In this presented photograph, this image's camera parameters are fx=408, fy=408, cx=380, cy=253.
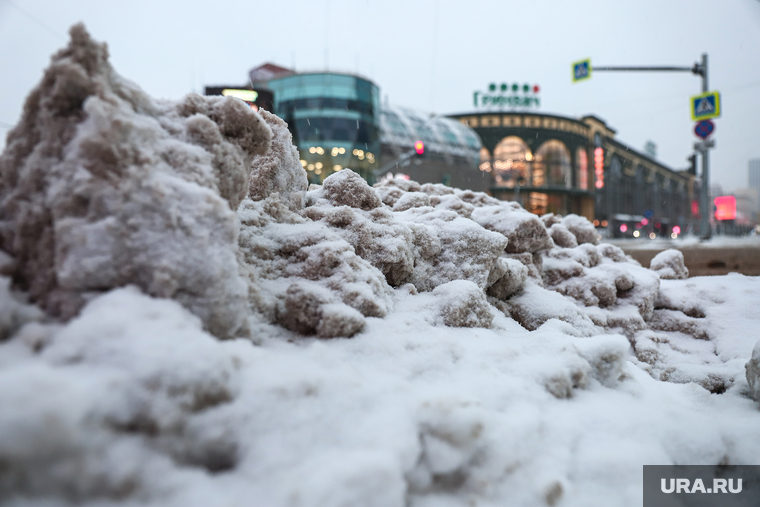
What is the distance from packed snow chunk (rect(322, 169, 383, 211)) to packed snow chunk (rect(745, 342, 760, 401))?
76.5 inches

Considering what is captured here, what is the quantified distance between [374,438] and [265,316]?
2.41ft

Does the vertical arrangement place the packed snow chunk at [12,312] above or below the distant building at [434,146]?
Result: below

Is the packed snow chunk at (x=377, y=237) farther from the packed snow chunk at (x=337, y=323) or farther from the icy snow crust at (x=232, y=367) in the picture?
the packed snow chunk at (x=337, y=323)

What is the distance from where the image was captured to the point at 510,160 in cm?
3919

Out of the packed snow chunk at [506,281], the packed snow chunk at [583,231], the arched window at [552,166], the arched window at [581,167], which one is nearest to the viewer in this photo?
the packed snow chunk at [506,281]

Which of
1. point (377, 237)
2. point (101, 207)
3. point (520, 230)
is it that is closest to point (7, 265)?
point (101, 207)

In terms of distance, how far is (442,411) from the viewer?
111cm

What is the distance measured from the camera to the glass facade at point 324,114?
2459 cm

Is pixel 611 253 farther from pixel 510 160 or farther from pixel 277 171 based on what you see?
pixel 510 160

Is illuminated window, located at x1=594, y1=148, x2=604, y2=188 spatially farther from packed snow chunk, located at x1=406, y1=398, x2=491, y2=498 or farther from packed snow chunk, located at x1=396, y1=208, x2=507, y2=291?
packed snow chunk, located at x1=406, y1=398, x2=491, y2=498

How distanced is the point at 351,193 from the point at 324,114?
78.4 ft

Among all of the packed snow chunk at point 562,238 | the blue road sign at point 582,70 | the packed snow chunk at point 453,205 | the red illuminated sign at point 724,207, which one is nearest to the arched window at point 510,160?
the red illuminated sign at point 724,207

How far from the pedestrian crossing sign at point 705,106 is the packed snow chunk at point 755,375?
995 centimetres

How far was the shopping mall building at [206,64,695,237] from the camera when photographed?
24.9 m
